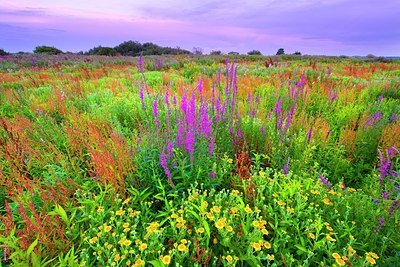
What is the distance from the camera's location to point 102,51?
30.4 metres

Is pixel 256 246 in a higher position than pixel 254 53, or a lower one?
higher

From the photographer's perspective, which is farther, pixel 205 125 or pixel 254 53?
pixel 254 53

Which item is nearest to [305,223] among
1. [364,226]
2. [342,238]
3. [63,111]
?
[342,238]

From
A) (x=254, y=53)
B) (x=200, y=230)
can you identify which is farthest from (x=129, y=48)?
(x=200, y=230)

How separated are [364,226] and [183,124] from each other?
6.74ft

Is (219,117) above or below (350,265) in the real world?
above

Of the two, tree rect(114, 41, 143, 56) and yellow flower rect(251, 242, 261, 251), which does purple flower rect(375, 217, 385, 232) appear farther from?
tree rect(114, 41, 143, 56)

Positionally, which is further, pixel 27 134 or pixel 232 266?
pixel 27 134

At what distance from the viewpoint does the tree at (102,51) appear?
30141 millimetres

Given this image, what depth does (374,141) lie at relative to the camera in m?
3.94

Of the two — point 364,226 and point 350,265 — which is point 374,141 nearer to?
point 364,226

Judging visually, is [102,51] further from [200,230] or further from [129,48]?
[200,230]

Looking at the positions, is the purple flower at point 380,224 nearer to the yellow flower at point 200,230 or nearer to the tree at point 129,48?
the yellow flower at point 200,230

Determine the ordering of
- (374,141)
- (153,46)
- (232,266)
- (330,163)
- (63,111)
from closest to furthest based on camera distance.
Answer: (232,266) < (330,163) < (374,141) < (63,111) < (153,46)
